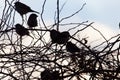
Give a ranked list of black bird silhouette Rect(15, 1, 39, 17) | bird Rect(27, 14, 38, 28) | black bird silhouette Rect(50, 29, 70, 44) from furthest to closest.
A: black bird silhouette Rect(15, 1, 39, 17) → bird Rect(27, 14, 38, 28) → black bird silhouette Rect(50, 29, 70, 44)

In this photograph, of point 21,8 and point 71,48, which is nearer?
point 71,48

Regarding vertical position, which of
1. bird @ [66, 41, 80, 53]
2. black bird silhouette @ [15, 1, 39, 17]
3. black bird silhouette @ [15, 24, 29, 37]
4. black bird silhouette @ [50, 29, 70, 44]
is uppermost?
black bird silhouette @ [15, 1, 39, 17]

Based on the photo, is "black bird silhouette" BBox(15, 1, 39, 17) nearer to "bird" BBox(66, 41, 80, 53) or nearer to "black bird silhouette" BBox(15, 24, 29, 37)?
"black bird silhouette" BBox(15, 24, 29, 37)

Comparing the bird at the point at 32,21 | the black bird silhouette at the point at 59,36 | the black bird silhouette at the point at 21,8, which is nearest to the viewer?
the black bird silhouette at the point at 59,36

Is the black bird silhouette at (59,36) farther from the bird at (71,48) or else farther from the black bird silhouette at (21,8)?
the black bird silhouette at (21,8)

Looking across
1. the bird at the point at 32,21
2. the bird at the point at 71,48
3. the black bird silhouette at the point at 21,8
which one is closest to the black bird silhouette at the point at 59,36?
the bird at the point at 71,48

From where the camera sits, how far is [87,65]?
182 centimetres

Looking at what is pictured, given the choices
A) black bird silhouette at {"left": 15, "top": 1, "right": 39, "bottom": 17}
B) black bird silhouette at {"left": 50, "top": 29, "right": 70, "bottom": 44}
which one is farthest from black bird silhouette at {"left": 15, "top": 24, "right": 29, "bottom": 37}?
black bird silhouette at {"left": 15, "top": 1, "right": 39, "bottom": 17}

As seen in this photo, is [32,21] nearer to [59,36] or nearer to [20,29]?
[20,29]

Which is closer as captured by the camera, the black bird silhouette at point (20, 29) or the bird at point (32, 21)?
the black bird silhouette at point (20, 29)

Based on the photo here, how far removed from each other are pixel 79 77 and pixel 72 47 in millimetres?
177

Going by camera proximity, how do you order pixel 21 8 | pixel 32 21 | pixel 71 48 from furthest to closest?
pixel 21 8 < pixel 32 21 < pixel 71 48

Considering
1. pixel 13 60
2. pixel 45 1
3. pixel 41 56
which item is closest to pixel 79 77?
pixel 41 56

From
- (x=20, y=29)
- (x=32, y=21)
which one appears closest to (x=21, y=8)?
(x=32, y=21)
